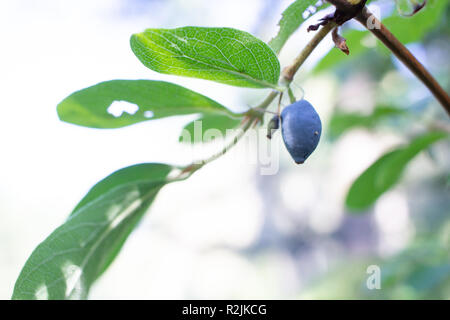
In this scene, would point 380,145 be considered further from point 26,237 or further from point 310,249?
point 26,237

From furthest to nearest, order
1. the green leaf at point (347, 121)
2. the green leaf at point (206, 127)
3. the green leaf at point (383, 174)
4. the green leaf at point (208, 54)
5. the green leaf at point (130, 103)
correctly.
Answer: the green leaf at point (347, 121) < the green leaf at point (383, 174) < the green leaf at point (206, 127) < the green leaf at point (130, 103) < the green leaf at point (208, 54)

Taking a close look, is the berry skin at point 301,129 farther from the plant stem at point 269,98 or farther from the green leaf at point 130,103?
the green leaf at point 130,103

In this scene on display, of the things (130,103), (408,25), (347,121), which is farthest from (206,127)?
(347,121)

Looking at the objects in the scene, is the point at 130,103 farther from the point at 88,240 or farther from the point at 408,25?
the point at 408,25

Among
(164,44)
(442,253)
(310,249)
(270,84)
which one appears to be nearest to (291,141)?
(270,84)

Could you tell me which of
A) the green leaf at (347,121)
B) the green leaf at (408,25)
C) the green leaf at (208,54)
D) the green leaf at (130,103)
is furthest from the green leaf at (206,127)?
the green leaf at (347,121)
